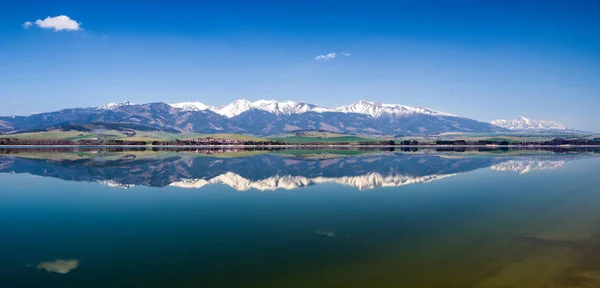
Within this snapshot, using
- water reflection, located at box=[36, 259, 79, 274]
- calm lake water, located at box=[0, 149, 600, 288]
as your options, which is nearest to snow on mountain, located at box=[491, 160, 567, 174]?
calm lake water, located at box=[0, 149, 600, 288]

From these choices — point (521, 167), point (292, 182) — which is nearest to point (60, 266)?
point (292, 182)

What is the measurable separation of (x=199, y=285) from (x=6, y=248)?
9.20 metres

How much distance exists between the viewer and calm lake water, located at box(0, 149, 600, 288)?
13641 millimetres

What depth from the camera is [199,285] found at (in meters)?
12.6

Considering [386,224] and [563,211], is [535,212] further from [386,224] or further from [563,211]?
[386,224]

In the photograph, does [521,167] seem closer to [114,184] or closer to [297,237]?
[114,184]

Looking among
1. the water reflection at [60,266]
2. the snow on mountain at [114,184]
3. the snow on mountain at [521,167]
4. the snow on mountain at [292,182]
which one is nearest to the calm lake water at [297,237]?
the water reflection at [60,266]

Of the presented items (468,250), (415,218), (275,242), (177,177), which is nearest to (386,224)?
(415,218)

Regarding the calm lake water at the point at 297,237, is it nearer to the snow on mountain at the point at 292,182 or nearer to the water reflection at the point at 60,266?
the water reflection at the point at 60,266

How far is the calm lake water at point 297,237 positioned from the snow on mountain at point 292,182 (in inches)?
109

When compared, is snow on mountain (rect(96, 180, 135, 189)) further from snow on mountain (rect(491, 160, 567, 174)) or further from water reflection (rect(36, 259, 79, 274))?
snow on mountain (rect(491, 160, 567, 174))

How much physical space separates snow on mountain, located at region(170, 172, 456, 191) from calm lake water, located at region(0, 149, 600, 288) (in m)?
2.76

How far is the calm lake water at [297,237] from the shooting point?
44.8 feet

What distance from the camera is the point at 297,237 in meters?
18.7
